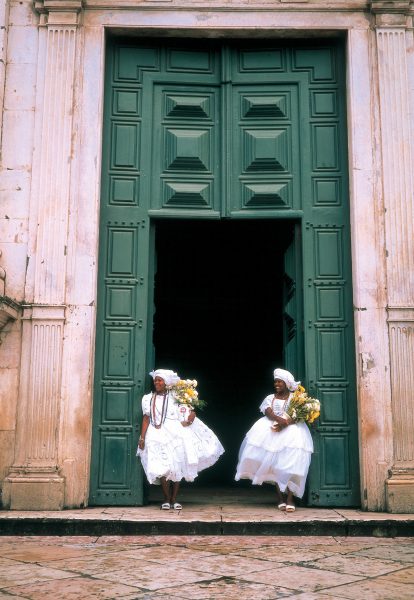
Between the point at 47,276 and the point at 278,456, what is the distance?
342 cm

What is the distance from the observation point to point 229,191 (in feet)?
29.1

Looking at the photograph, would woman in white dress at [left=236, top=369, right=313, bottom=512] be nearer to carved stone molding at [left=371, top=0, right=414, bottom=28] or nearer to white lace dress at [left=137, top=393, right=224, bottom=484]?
white lace dress at [left=137, top=393, right=224, bottom=484]

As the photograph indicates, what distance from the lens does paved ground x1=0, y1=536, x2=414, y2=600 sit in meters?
4.83

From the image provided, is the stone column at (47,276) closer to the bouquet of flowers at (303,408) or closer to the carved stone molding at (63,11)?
the carved stone molding at (63,11)

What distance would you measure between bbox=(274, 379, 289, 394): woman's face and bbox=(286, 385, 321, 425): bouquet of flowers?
23cm

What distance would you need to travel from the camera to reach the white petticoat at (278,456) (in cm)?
789

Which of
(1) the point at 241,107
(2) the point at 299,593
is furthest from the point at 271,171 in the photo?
(2) the point at 299,593

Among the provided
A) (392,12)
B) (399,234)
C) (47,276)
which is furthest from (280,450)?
(392,12)

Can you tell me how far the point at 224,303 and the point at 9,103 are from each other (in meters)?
6.15

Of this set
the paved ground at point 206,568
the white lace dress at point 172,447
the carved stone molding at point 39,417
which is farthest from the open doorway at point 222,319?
the paved ground at point 206,568

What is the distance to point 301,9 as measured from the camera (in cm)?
898

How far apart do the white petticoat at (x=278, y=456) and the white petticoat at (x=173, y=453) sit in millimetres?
473

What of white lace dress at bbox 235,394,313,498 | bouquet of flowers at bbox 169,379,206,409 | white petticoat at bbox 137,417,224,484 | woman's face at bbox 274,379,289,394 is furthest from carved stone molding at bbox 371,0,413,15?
white petticoat at bbox 137,417,224,484

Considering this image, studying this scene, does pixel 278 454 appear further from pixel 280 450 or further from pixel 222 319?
pixel 222 319
